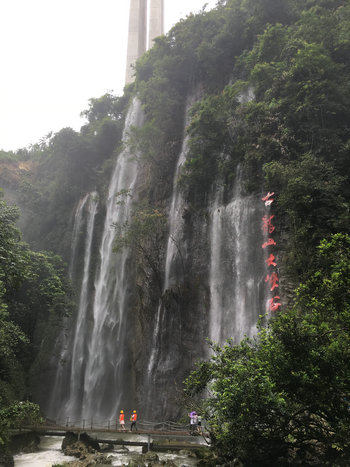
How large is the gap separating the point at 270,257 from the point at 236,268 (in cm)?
240

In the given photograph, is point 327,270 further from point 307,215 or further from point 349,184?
point 349,184

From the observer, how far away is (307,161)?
51.9ft

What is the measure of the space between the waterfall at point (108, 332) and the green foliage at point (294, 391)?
1656 centimetres

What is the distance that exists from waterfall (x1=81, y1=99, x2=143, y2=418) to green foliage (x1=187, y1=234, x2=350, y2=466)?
1656cm

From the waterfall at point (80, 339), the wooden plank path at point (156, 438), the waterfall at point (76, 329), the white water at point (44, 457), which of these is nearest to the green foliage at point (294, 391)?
the wooden plank path at point (156, 438)

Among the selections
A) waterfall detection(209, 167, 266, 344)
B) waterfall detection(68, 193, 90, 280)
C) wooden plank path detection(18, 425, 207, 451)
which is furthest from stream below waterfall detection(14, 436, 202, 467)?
waterfall detection(68, 193, 90, 280)

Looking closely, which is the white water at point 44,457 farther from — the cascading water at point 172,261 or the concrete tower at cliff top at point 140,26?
the concrete tower at cliff top at point 140,26

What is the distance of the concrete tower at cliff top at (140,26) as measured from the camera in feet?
181

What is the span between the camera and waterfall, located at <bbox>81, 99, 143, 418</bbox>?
77.0 feet

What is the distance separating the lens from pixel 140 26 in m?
57.9

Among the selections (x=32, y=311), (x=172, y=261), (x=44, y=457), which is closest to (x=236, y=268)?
(x=172, y=261)

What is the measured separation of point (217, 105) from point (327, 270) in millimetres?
13399

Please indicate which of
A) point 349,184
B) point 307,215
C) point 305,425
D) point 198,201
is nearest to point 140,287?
point 198,201

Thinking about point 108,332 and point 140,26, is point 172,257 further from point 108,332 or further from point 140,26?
point 140,26
